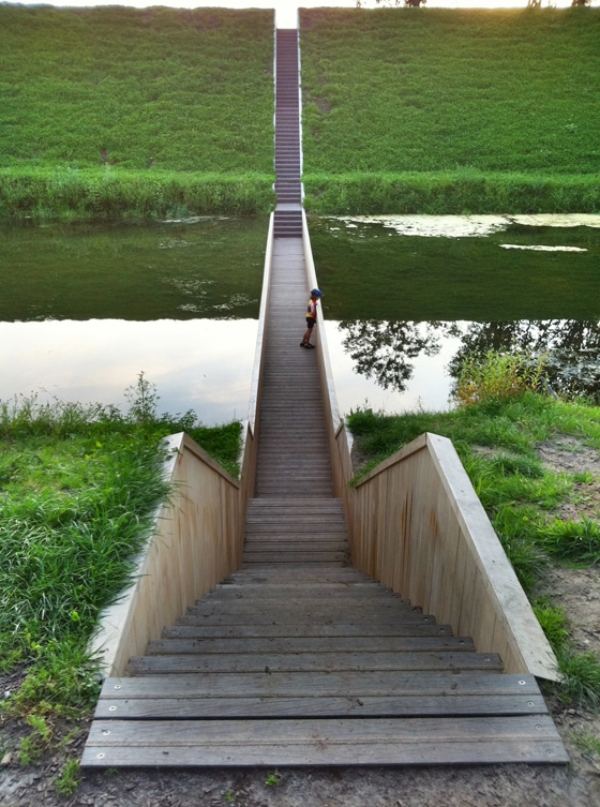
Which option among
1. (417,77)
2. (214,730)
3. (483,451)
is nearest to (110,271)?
(483,451)

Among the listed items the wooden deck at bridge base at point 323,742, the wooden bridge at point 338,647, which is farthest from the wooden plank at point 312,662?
the wooden deck at bridge base at point 323,742

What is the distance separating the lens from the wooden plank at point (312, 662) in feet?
7.97

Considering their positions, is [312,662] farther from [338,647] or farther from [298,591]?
[298,591]

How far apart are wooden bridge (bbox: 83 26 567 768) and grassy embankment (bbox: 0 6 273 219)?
17.8m

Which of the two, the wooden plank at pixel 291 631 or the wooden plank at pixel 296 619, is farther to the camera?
the wooden plank at pixel 296 619

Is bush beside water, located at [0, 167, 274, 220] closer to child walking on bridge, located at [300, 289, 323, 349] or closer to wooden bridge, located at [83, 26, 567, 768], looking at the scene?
child walking on bridge, located at [300, 289, 323, 349]

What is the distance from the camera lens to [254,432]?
8688 millimetres

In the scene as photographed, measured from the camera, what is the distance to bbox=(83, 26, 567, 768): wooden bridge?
75.8 inches

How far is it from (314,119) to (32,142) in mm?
11986

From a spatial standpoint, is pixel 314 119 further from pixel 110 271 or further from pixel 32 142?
pixel 110 271

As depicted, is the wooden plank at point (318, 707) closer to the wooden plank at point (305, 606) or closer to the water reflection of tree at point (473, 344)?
the wooden plank at point (305, 606)

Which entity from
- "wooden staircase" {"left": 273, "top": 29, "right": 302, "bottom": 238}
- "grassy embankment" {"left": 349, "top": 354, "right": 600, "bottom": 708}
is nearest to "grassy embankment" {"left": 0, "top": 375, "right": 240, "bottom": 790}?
"grassy embankment" {"left": 349, "top": 354, "right": 600, "bottom": 708}

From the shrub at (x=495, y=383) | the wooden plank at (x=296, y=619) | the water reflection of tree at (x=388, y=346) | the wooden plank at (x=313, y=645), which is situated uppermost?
the wooden plank at (x=313, y=645)

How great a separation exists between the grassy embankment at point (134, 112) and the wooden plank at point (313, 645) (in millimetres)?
20073
